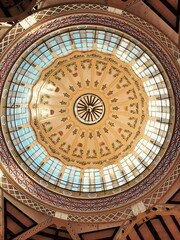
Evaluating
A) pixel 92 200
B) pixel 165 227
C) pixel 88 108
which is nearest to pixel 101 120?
pixel 88 108

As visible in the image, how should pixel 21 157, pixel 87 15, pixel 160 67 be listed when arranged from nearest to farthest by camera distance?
pixel 87 15, pixel 160 67, pixel 21 157

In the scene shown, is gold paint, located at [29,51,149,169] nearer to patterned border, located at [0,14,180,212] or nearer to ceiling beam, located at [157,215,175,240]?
patterned border, located at [0,14,180,212]

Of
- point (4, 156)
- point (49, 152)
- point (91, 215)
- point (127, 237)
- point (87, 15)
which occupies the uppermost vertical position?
point (87, 15)

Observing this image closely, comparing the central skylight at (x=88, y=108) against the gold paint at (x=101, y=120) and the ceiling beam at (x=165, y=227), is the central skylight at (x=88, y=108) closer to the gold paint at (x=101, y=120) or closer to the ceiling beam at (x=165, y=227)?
the gold paint at (x=101, y=120)

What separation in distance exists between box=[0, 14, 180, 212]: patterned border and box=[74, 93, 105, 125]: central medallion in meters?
8.94

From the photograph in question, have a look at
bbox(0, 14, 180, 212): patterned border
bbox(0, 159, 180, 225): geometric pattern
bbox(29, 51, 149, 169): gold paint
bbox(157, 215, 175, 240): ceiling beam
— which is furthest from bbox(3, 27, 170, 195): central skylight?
bbox(157, 215, 175, 240): ceiling beam

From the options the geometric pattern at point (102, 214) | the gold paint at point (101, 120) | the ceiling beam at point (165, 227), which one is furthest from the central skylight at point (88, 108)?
the ceiling beam at point (165, 227)

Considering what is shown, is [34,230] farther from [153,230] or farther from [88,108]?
[88,108]

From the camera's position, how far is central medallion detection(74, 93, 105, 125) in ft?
80.0

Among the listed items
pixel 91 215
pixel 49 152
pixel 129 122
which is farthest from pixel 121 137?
pixel 91 215

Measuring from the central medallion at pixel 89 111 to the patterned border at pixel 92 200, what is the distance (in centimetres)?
894

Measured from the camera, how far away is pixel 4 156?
53.8 feet

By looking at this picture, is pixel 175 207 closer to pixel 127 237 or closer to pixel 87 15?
pixel 127 237

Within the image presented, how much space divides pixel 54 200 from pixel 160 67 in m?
11.3
